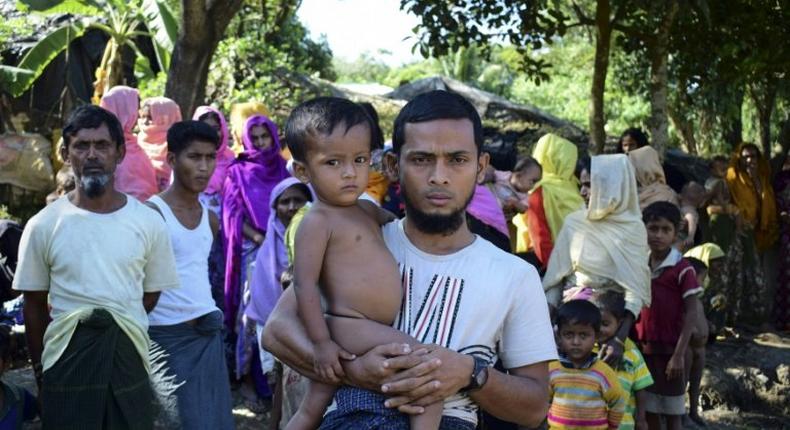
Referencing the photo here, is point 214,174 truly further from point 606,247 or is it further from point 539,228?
point 606,247

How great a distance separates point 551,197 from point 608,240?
1159 mm

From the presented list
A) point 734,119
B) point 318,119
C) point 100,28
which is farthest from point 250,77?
point 318,119

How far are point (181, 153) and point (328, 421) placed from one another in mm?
2725

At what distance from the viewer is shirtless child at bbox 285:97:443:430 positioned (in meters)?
2.55

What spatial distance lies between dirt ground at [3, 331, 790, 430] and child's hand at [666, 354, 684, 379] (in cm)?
144

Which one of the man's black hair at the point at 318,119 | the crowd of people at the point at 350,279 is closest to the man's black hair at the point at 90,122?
the crowd of people at the point at 350,279

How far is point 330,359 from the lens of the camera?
253 centimetres

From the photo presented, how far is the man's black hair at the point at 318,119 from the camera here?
277cm

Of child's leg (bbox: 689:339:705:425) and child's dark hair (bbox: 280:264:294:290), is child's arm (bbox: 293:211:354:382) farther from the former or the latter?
child's leg (bbox: 689:339:705:425)

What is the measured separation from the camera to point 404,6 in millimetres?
10312

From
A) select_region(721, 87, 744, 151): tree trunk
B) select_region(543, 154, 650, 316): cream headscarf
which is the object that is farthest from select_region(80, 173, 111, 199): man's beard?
select_region(721, 87, 744, 151): tree trunk

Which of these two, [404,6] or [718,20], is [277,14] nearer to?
[404,6]

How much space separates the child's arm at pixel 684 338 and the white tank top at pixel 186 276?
310 centimetres

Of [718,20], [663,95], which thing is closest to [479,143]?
[663,95]
